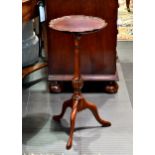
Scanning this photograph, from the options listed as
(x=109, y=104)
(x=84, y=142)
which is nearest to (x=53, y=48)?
(x=109, y=104)

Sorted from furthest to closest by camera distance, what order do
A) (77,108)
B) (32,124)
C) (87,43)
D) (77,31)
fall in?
(87,43) < (32,124) < (77,108) < (77,31)

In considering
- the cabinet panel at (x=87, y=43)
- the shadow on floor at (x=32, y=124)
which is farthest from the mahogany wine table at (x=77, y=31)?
the cabinet panel at (x=87, y=43)

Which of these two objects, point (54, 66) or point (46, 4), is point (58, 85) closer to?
point (54, 66)

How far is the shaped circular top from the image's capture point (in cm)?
204

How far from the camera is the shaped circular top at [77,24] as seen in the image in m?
2.04

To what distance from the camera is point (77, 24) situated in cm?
211

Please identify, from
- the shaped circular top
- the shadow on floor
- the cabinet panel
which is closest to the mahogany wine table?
the shaped circular top

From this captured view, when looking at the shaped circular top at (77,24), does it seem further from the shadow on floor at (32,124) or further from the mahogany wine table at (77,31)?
the shadow on floor at (32,124)

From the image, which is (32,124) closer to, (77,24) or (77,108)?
(77,108)

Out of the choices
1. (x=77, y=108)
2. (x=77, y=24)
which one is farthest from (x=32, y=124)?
(x=77, y=24)

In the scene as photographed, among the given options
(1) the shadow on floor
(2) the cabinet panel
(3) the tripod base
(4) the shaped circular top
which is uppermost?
(4) the shaped circular top

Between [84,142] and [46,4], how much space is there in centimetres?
110

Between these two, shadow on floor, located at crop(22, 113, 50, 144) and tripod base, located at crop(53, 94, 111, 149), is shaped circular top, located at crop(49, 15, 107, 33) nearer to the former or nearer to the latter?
tripod base, located at crop(53, 94, 111, 149)

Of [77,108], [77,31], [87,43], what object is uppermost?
[77,31]
